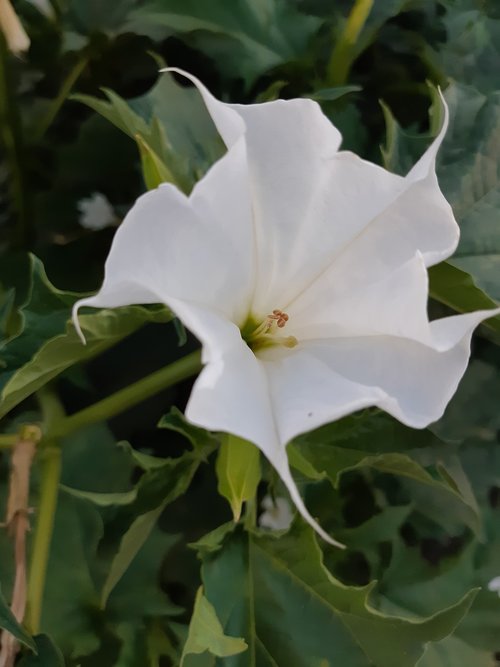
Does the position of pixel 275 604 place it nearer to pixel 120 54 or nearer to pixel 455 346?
pixel 455 346

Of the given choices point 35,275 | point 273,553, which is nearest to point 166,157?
point 35,275

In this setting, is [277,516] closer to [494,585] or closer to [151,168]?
[494,585]

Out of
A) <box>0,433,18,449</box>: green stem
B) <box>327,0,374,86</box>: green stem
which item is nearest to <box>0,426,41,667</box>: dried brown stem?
<box>0,433,18,449</box>: green stem

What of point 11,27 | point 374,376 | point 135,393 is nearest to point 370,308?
point 374,376

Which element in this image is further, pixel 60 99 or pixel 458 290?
pixel 60 99

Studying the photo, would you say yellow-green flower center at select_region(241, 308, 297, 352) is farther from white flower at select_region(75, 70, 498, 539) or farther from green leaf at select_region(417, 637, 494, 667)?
green leaf at select_region(417, 637, 494, 667)

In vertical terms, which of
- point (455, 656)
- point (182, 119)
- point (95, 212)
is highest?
point (182, 119)

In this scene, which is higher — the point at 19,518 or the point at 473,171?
the point at 473,171
